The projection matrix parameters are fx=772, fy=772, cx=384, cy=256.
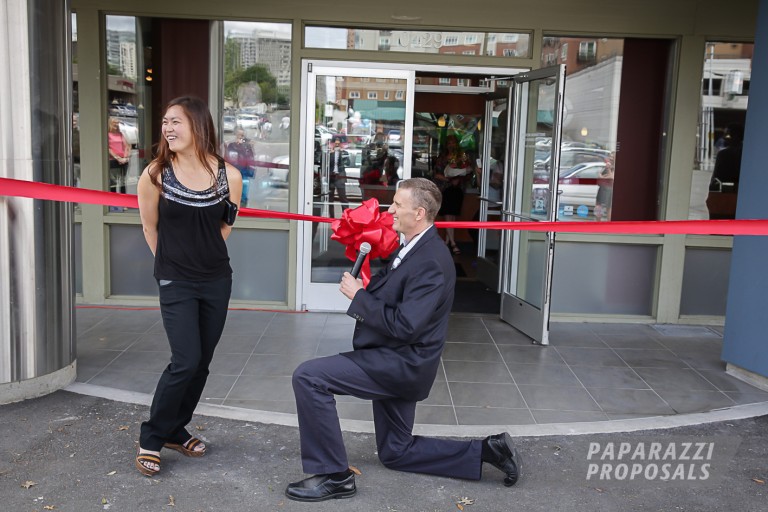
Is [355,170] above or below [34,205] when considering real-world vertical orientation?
above

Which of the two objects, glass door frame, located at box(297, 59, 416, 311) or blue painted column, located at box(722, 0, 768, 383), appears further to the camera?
glass door frame, located at box(297, 59, 416, 311)

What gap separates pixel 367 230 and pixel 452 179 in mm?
8454

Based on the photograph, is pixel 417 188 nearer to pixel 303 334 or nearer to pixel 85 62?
pixel 303 334

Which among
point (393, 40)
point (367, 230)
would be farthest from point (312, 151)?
point (367, 230)

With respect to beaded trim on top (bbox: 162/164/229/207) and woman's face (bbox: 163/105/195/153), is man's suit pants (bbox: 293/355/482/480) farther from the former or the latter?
woman's face (bbox: 163/105/195/153)

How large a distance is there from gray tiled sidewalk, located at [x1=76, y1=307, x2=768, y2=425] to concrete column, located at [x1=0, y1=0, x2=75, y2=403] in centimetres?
55

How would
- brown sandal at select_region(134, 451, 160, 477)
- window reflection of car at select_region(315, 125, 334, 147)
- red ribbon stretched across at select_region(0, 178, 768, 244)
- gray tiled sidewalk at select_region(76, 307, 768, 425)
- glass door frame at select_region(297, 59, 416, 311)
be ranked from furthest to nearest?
window reflection of car at select_region(315, 125, 334, 147) → glass door frame at select_region(297, 59, 416, 311) → gray tiled sidewalk at select_region(76, 307, 768, 425) → red ribbon stretched across at select_region(0, 178, 768, 244) → brown sandal at select_region(134, 451, 160, 477)

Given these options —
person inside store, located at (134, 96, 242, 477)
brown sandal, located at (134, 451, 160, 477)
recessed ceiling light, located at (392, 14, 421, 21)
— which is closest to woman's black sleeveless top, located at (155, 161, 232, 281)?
person inside store, located at (134, 96, 242, 477)

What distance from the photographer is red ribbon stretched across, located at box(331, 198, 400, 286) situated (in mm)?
3670

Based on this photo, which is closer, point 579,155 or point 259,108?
point 259,108

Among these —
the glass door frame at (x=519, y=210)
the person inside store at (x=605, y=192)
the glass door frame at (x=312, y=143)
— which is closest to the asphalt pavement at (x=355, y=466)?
the glass door frame at (x=519, y=210)

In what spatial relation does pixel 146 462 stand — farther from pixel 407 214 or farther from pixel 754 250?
pixel 754 250

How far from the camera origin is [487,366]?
598cm

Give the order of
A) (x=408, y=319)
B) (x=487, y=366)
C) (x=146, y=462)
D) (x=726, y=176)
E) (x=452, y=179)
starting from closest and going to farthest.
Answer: (x=408, y=319) → (x=146, y=462) → (x=487, y=366) → (x=726, y=176) → (x=452, y=179)
